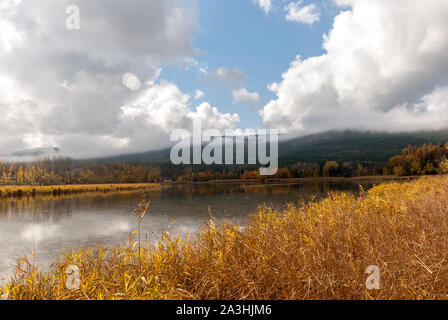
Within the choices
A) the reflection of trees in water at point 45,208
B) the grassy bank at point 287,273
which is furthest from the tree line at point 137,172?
the grassy bank at point 287,273

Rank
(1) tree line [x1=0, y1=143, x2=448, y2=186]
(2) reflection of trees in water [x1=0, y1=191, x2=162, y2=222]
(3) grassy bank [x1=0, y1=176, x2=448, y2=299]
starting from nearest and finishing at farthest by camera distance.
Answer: (3) grassy bank [x1=0, y1=176, x2=448, y2=299], (2) reflection of trees in water [x1=0, y1=191, x2=162, y2=222], (1) tree line [x1=0, y1=143, x2=448, y2=186]

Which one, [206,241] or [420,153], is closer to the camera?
[206,241]

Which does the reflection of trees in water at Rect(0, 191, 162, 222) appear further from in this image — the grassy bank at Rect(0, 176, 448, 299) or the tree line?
the tree line

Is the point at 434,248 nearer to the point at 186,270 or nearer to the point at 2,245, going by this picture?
the point at 186,270

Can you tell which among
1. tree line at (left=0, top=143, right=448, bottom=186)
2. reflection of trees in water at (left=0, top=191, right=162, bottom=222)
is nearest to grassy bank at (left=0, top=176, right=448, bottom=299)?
reflection of trees in water at (left=0, top=191, right=162, bottom=222)

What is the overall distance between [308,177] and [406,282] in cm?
9897

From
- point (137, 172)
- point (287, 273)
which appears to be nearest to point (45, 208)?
point (287, 273)

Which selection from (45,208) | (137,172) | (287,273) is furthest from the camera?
(137,172)

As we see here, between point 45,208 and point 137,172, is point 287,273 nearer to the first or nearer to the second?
point 45,208

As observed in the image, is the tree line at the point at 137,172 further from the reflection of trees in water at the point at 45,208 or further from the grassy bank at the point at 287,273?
the grassy bank at the point at 287,273

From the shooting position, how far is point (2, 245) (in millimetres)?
11797
